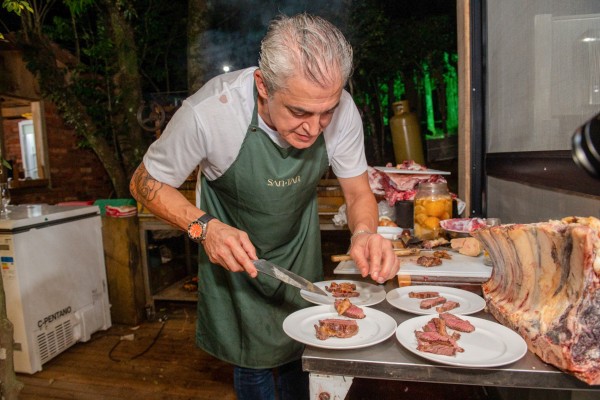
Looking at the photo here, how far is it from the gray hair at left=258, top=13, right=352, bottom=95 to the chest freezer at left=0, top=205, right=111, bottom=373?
303cm

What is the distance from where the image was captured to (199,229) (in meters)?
1.67

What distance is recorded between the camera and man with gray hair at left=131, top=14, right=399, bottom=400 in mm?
1482

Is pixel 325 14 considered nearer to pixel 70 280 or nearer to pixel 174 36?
pixel 174 36

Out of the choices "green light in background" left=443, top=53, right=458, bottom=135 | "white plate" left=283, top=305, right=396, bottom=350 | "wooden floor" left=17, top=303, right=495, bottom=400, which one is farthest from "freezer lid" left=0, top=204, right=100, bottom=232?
"green light in background" left=443, top=53, right=458, bottom=135

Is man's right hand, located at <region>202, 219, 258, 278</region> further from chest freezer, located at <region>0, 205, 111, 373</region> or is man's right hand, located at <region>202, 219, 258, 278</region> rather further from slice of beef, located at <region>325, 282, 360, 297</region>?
chest freezer, located at <region>0, 205, 111, 373</region>

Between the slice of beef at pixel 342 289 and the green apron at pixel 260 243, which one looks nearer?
the slice of beef at pixel 342 289

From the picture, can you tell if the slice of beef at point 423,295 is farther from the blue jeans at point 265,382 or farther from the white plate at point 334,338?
the blue jeans at point 265,382

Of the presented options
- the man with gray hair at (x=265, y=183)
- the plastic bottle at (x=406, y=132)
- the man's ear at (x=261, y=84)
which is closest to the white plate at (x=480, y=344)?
the man with gray hair at (x=265, y=183)

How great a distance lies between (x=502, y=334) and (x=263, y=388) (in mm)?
1304

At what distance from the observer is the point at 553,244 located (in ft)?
3.71

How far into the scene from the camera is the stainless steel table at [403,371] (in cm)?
100

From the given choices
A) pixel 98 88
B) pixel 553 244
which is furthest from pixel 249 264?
pixel 98 88

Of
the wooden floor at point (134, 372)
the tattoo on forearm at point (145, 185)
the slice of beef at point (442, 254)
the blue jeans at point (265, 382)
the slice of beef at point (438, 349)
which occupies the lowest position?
the wooden floor at point (134, 372)

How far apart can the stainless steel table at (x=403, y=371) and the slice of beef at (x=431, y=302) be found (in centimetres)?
25
